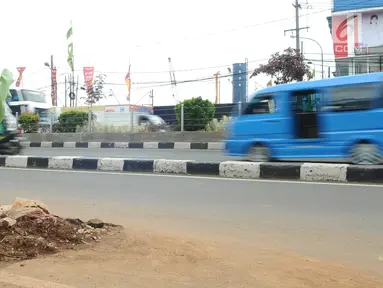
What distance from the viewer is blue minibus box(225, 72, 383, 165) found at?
8047 mm

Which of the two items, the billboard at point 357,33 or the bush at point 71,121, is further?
the billboard at point 357,33

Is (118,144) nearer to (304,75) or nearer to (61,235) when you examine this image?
(304,75)

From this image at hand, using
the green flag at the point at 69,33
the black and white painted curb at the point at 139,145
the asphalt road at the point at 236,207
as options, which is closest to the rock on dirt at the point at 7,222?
the asphalt road at the point at 236,207

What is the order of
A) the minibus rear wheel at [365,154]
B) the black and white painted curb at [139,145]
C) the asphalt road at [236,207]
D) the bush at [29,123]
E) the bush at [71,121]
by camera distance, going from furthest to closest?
the bush at [29,123] → the bush at [71,121] → the black and white painted curb at [139,145] → the minibus rear wheel at [365,154] → the asphalt road at [236,207]

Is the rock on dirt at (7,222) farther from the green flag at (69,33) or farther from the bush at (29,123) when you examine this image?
the green flag at (69,33)

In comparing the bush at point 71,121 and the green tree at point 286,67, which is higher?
the green tree at point 286,67

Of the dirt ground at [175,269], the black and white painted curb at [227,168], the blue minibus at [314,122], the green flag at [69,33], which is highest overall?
the green flag at [69,33]

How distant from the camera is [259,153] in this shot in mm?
9375

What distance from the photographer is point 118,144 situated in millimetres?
17594

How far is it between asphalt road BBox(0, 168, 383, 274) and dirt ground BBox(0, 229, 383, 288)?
39cm

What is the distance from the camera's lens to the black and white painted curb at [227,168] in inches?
267

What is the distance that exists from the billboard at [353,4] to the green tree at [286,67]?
747cm

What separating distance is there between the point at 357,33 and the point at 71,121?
1675 centimetres

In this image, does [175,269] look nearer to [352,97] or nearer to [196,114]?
[352,97]
